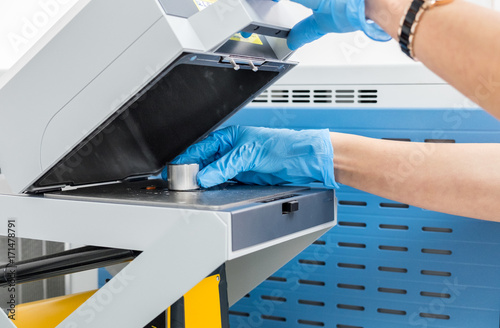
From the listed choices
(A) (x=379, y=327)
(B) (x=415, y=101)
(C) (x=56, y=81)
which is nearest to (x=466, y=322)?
(A) (x=379, y=327)

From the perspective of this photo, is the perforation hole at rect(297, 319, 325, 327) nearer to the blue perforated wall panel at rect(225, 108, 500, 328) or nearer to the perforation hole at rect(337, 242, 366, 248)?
the blue perforated wall panel at rect(225, 108, 500, 328)

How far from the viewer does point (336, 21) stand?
1.24 metres

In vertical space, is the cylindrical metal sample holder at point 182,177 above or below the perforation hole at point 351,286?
above

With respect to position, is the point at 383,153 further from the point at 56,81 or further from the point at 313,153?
the point at 56,81

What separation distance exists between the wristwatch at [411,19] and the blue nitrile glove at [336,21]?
5.6 inches

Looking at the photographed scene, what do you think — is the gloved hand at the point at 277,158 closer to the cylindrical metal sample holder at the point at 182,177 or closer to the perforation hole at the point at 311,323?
the cylindrical metal sample holder at the point at 182,177

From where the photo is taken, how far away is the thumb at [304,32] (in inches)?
51.3

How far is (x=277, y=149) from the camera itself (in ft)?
4.74

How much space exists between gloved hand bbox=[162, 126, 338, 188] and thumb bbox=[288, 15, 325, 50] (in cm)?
Answer: 23

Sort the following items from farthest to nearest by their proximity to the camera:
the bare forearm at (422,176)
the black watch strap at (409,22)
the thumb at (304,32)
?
1. the bare forearm at (422,176)
2. the thumb at (304,32)
3. the black watch strap at (409,22)

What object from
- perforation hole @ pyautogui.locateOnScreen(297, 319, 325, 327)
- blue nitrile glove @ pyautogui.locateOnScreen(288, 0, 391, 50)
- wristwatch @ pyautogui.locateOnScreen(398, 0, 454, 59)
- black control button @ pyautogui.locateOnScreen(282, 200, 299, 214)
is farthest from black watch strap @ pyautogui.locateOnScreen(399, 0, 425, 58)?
perforation hole @ pyautogui.locateOnScreen(297, 319, 325, 327)

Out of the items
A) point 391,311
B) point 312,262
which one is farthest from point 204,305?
point 391,311

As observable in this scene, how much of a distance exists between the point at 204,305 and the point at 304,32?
664mm

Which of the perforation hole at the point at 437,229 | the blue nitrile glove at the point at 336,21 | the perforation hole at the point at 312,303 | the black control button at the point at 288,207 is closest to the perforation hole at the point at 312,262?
the perforation hole at the point at 312,303
